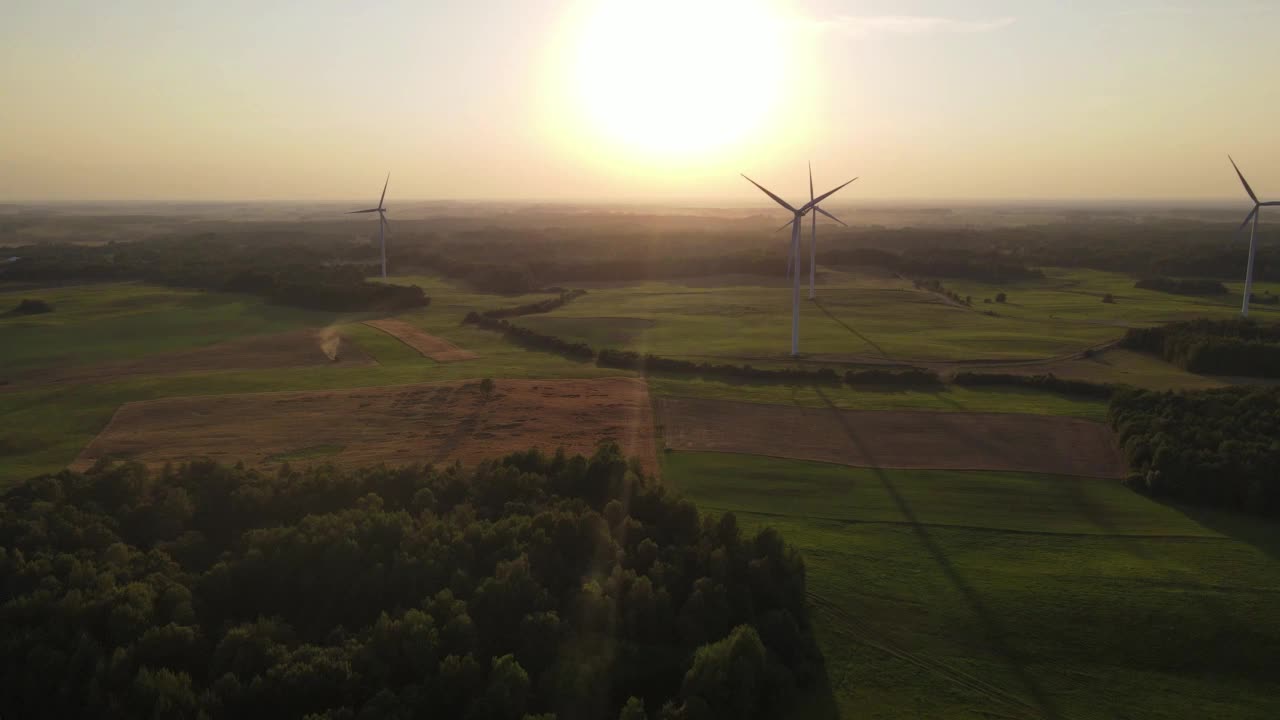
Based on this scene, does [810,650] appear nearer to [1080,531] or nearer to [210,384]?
[1080,531]

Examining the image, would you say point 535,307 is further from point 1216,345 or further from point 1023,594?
point 1023,594

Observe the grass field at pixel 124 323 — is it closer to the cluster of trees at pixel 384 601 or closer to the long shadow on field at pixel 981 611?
the cluster of trees at pixel 384 601

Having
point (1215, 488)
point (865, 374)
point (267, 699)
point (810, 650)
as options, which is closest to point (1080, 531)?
point (1215, 488)


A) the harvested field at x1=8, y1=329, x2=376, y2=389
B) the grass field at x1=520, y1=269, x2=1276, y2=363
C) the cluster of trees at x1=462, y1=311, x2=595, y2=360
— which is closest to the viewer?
the harvested field at x1=8, y1=329, x2=376, y2=389

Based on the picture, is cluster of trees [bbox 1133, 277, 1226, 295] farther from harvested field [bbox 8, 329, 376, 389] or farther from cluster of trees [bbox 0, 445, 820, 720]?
cluster of trees [bbox 0, 445, 820, 720]

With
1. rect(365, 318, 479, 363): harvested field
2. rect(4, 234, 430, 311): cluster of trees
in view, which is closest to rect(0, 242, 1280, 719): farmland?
rect(365, 318, 479, 363): harvested field

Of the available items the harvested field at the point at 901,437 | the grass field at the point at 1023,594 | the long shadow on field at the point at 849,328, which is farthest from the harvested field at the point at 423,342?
the grass field at the point at 1023,594
